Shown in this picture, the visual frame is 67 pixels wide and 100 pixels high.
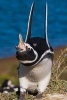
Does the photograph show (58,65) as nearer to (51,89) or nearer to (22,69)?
(51,89)

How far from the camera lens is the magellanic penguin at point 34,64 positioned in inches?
147

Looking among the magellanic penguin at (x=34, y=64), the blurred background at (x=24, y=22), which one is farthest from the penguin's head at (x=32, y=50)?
the blurred background at (x=24, y=22)

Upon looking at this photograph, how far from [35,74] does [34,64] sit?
156 millimetres

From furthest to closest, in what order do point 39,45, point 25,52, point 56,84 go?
point 56,84, point 39,45, point 25,52

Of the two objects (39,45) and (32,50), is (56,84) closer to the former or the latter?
(39,45)

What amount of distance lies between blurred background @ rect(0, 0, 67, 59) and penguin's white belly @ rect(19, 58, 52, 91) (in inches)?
288

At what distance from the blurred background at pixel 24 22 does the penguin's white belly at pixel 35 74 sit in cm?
731

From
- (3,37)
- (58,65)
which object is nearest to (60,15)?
(3,37)

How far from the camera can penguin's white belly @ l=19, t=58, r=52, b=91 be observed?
3.93m

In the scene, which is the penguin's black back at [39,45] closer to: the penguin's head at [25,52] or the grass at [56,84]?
the penguin's head at [25,52]

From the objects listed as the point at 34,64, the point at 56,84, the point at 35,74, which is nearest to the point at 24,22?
the point at 56,84

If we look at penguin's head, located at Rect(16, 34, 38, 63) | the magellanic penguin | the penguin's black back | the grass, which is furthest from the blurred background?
penguin's head, located at Rect(16, 34, 38, 63)

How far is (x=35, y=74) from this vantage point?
396cm

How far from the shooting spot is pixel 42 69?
3945mm
